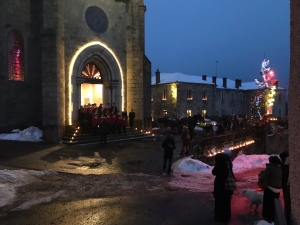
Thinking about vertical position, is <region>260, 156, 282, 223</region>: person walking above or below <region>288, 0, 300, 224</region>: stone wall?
below

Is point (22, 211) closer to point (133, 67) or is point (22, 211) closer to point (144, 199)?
point (144, 199)

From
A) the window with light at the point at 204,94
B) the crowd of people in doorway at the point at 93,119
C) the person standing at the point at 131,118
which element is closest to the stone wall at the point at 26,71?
the crowd of people in doorway at the point at 93,119

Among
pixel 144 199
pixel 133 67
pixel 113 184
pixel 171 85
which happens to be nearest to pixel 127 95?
pixel 133 67

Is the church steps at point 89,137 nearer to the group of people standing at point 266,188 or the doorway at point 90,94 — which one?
the doorway at point 90,94

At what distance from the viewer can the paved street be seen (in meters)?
6.23

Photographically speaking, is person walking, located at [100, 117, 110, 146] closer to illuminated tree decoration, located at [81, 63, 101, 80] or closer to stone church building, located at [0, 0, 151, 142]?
stone church building, located at [0, 0, 151, 142]

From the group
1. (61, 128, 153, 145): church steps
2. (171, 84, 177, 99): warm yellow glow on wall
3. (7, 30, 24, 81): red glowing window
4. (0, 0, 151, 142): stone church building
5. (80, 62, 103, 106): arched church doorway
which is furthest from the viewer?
(171, 84, 177, 99): warm yellow glow on wall

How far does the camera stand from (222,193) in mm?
6258

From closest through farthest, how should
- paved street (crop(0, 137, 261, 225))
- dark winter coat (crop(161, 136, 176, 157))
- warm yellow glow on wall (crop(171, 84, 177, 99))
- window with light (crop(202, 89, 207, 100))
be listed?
paved street (crop(0, 137, 261, 225)) < dark winter coat (crop(161, 136, 176, 157)) < warm yellow glow on wall (crop(171, 84, 177, 99)) < window with light (crop(202, 89, 207, 100))

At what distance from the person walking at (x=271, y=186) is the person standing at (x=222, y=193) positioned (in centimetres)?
71

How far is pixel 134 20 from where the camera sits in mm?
21766

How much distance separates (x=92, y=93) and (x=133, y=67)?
150 inches

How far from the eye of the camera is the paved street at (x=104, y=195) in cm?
623

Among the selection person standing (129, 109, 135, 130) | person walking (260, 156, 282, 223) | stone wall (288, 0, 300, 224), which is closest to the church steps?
person standing (129, 109, 135, 130)
